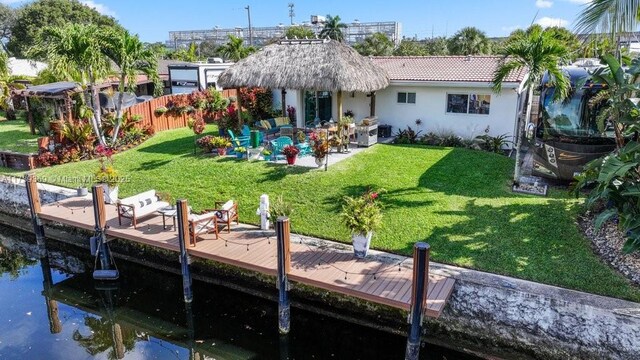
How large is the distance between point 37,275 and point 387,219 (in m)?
9.56

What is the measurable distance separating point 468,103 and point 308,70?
6.43 m

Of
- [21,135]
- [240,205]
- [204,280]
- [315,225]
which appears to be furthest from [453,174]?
[21,135]

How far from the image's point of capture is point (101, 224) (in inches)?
436

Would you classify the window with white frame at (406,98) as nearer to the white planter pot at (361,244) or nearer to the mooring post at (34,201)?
the white planter pot at (361,244)

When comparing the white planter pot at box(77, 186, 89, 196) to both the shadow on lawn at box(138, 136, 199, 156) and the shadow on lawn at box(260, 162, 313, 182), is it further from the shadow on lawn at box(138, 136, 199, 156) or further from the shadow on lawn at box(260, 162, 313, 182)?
the shadow on lawn at box(260, 162, 313, 182)

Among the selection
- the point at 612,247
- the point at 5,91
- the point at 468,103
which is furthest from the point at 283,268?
the point at 5,91

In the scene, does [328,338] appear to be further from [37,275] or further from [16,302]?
[37,275]

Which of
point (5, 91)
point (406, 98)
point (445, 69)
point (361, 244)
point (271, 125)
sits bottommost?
point (361, 244)

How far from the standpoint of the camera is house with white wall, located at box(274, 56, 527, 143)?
17109 mm

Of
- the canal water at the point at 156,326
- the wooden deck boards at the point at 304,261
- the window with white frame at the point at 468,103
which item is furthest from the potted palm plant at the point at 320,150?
the window with white frame at the point at 468,103

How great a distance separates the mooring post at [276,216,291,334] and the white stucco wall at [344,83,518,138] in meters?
11.6

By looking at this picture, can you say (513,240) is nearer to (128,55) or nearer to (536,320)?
(536,320)

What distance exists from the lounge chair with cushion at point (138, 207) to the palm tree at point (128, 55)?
7638mm

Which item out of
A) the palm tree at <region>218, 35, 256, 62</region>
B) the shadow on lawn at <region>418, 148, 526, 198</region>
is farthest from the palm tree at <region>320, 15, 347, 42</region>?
the shadow on lawn at <region>418, 148, 526, 198</region>
